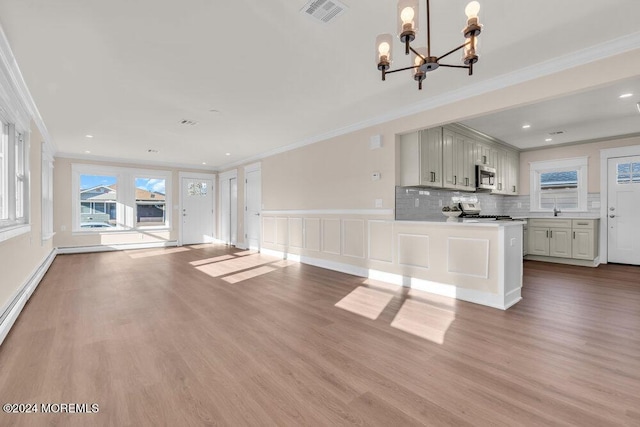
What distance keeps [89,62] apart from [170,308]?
259cm

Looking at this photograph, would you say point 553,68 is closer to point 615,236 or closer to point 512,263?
point 512,263

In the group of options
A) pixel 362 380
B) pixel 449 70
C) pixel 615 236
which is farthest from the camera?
pixel 615 236

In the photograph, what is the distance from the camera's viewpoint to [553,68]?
2.92 metres

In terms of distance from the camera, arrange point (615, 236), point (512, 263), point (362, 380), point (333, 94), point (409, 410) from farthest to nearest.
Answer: point (615, 236)
point (333, 94)
point (512, 263)
point (362, 380)
point (409, 410)

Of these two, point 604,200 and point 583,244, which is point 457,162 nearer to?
point 583,244

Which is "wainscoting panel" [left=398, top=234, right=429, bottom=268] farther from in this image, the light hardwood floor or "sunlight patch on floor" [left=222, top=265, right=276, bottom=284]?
"sunlight patch on floor" [left=222, top=265, right=276, bottom=284]

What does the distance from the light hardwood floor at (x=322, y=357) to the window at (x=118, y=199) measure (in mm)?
4515

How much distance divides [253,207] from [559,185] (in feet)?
23.3

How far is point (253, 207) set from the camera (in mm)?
7676

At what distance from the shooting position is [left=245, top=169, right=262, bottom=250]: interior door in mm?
7461

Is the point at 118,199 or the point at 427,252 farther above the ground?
the point at 118,199

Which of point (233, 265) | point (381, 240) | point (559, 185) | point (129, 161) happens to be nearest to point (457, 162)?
point (381, 240)

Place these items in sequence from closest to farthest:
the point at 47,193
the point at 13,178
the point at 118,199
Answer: the point at 13,178
the point at 47,193
the point at 118,199

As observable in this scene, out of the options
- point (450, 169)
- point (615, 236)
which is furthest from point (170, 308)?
point (615, 236)
